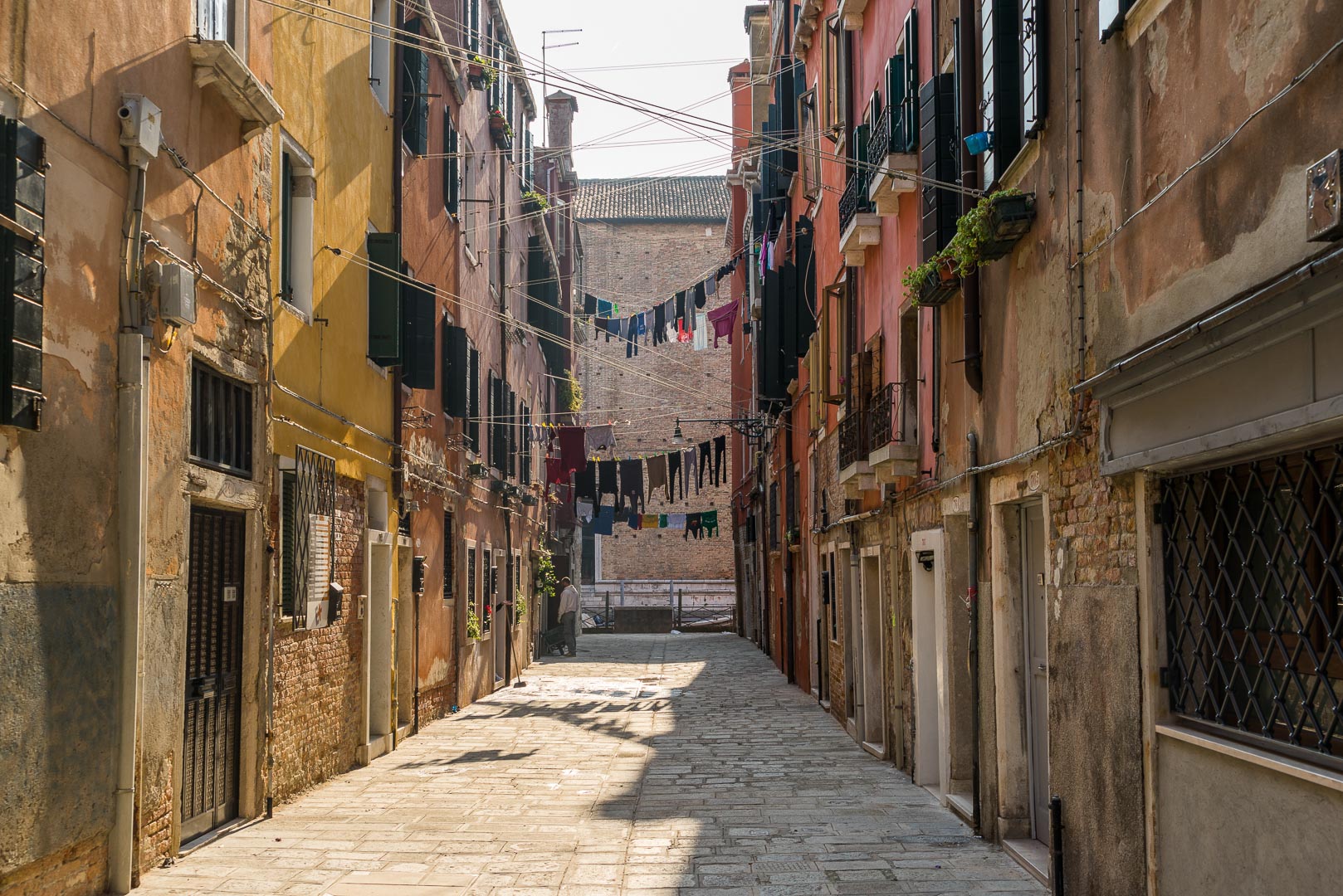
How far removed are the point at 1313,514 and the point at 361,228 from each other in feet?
32.4

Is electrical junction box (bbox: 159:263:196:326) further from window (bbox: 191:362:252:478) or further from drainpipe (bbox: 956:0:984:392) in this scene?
drainpipe (bbox: 956:0:984:392)

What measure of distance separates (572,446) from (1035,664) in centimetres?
1994

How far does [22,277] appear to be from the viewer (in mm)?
5785

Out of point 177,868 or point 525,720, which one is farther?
point 525,720

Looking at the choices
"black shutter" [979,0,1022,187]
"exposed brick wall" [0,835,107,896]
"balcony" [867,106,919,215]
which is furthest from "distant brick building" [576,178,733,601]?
"exposed brick wall" [0,835,107,896]

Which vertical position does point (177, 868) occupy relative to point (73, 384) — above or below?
below

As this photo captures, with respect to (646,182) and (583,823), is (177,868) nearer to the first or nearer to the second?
(583,823)

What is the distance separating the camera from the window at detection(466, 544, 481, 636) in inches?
727

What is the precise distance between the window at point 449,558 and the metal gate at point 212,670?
7.82 m

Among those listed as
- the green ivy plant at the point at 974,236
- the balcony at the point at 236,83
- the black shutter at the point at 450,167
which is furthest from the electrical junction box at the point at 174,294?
the black shutter at the point at 450,167

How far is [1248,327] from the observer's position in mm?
4527

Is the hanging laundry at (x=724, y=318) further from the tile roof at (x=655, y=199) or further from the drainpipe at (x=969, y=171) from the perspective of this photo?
the drainpipe at (x=969, y=171)

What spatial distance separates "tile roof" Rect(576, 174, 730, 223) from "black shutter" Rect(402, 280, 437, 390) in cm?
3370

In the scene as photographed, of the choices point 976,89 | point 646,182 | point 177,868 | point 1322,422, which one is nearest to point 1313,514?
point 1322,422
